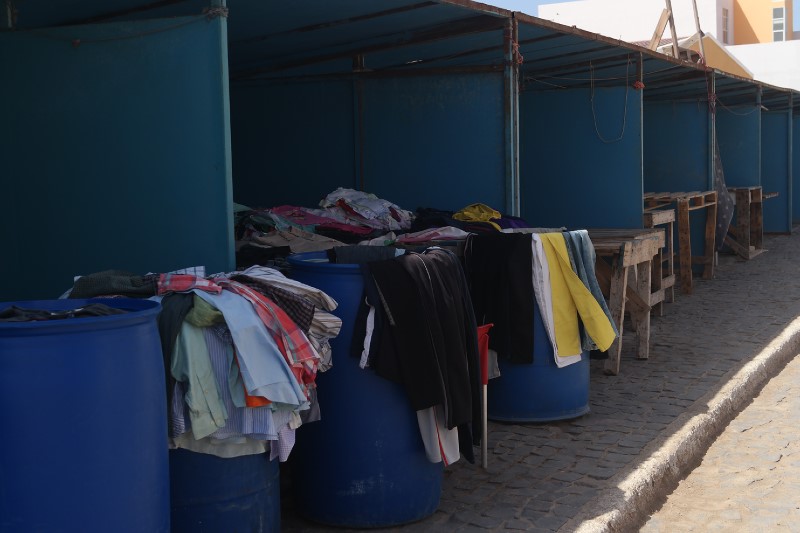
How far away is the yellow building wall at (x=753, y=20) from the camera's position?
40.2 metres

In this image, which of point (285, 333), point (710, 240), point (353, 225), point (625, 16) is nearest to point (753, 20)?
point (625, 16)

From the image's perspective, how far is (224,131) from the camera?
14.9 feet

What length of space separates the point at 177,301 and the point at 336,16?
11.7 feet

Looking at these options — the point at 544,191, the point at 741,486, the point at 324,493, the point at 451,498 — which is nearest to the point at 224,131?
the point at 324,493

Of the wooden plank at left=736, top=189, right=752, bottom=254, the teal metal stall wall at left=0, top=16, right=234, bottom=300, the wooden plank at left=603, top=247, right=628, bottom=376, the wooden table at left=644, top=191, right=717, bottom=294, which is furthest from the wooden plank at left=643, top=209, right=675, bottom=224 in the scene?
the teal metal stall wall at left=0, top=16, right=234, bottom=300

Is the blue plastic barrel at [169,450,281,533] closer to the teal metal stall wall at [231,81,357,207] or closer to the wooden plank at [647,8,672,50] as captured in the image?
the teal metal stall wall at [231,81,357,207]

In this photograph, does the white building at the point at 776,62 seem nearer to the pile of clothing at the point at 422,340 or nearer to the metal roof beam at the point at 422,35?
the metal roof beam at the point at 422,35

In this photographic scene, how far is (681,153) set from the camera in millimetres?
13172

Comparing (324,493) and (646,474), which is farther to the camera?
(646,474)

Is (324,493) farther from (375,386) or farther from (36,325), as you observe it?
(36,325)

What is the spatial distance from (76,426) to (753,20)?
42.0m

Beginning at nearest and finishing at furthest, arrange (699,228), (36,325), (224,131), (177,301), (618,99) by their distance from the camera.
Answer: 1. (36,325)
2. (177,301)
3. (224,131)
4. (618,99)
5. (699,228)

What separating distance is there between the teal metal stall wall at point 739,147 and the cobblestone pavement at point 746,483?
8926 millimetres

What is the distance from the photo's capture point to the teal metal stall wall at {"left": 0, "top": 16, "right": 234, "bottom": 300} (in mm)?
4582
